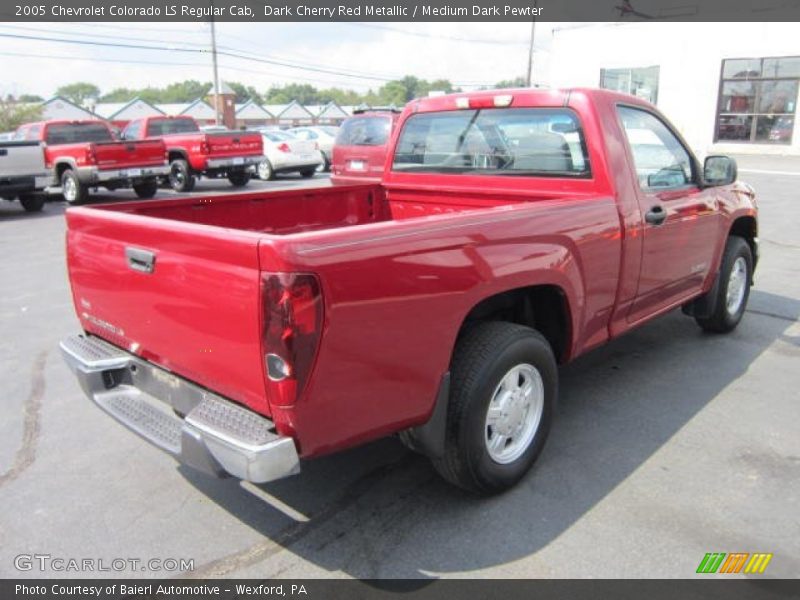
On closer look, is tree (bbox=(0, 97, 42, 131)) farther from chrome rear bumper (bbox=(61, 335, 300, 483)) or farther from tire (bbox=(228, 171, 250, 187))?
chrome rear bumper (bbox=(61, 335, 300, 483))

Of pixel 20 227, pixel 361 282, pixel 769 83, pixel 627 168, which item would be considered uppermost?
pixel 769 83

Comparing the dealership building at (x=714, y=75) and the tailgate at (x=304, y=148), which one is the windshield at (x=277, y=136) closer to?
the tailgate at (x=304, y=148)

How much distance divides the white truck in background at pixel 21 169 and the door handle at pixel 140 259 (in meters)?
12.2

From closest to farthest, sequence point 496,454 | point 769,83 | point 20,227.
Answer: point 496,454, point 20,227, point 769,83

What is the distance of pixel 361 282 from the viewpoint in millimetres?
2408

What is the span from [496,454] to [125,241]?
6.44ft

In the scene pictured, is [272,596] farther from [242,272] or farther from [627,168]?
[627,168]

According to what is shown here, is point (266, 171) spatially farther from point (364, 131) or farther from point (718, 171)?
point (718, 171)

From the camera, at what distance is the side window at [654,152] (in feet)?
13.6

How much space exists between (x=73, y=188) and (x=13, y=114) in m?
37.3

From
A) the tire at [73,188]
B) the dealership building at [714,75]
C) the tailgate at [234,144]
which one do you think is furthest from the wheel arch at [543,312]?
the dealership building at [714,75]

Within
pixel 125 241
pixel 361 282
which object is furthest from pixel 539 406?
pixel 125 241

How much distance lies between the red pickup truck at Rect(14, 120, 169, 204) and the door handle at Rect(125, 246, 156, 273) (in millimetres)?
12554

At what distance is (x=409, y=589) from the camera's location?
8.72ft
